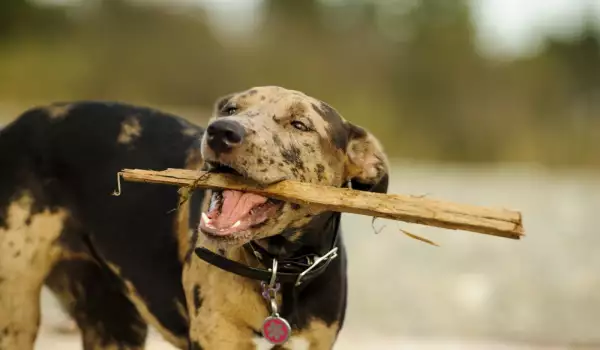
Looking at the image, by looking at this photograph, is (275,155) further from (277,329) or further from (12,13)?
(12,13)

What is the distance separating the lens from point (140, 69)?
64.4ft

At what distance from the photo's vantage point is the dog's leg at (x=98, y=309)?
4027 millimetres

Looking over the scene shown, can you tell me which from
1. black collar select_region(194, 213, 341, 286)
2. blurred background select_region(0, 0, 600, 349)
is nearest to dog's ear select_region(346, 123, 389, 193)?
black collar select_region(194, 213, 341, 286)

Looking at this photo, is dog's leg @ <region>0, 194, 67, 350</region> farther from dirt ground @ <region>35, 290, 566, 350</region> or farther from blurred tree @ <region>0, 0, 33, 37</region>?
blurred tree @ <region>0, 0, 33, 37</region>

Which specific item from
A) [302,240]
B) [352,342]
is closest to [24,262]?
[302,240]

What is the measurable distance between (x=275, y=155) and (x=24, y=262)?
51.2 inches

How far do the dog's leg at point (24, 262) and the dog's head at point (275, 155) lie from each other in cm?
81

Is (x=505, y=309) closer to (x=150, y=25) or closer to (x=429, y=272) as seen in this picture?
(x=429, y=272)

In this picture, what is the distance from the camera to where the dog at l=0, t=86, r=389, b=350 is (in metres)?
3.03

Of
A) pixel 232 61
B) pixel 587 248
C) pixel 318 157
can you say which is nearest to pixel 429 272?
pixel 587 248

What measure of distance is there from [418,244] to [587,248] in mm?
1635

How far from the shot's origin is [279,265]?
3.20 meters

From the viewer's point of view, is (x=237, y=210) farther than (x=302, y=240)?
No

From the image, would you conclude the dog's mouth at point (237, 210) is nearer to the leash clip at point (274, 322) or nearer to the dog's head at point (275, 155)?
the dog's head at point (275, 155)
